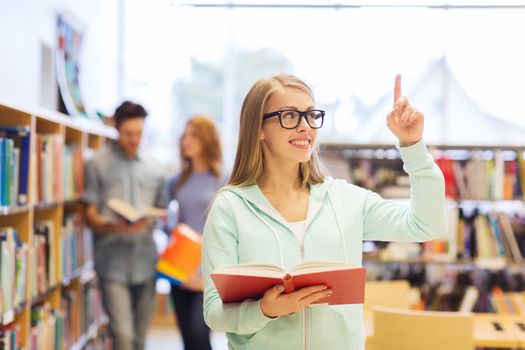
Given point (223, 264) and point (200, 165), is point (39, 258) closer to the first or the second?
point (200, 165)

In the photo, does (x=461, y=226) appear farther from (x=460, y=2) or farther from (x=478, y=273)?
(x=460, y=2)

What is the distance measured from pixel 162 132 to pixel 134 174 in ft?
10.2

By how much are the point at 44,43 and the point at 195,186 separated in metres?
1.47

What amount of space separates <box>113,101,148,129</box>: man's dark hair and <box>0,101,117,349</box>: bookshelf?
292mm

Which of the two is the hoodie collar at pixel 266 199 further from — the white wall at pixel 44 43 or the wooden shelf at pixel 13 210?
the white wall at pixel 44 43

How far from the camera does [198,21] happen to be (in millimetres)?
6844

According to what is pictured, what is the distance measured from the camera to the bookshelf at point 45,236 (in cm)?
274

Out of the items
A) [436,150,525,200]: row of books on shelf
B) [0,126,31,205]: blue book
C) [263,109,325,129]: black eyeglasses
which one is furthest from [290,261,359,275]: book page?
[436,150,525,200]: row of books on shelf

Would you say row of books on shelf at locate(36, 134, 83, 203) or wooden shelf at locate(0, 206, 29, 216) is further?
row of books on shelf at locate(36, 134, 83, 203)

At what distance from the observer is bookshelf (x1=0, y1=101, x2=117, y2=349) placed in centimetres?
274

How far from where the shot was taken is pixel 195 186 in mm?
3809

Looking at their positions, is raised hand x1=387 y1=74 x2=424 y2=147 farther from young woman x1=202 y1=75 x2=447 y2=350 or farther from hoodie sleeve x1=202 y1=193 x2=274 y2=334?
hoodie sleeve x1=202 y1=193 x2=274 y2=334

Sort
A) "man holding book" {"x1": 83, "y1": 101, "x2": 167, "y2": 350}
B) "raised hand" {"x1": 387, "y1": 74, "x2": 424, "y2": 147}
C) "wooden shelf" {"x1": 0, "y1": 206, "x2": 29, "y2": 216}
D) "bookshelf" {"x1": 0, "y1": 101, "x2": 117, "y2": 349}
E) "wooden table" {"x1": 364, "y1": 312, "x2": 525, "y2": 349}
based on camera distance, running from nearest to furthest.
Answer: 1. "raised hand" {"x1": 387, "y1": 74, "x2": 424, "y2": 147}
2. "wooden shelf" {"x1": 0, "y1": 206, "x2": 29, "y2": 216}
3. "bookshelf" {"x1": 0, "y1": 101, "x2": 117, "y2": 349}
4. "wooden table" {"x1": 364, "y1": 312, "x2": 525, "y2": 349}
5. "man holding book" {"x1": 83, "y1": 101, "x2": 167, "y2": 350}

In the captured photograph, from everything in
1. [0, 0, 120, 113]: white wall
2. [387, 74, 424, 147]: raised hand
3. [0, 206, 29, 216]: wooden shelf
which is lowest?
[0, 206, 29, 216]: wooden shelf
